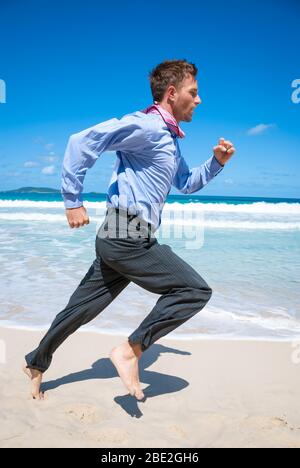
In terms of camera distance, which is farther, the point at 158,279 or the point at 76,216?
the point at 158,279

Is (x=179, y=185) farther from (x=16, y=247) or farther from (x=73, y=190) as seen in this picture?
(x=16, y=247)

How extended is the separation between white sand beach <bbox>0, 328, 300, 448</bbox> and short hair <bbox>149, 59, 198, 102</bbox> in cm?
200

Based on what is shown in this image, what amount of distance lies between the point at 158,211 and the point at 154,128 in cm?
50

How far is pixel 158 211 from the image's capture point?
264 cm

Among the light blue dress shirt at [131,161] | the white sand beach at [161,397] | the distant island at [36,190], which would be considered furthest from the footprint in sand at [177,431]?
the distant island at [36,190]

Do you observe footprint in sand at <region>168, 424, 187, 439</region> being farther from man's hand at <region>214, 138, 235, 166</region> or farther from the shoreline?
man's hand at <region>214, 138, 235, 166</region>

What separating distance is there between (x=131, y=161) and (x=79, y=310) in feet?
3.33

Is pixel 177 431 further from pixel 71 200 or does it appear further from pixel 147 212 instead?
pixel 71 200

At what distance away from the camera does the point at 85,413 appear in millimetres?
2625

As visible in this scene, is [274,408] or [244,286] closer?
[274,408]

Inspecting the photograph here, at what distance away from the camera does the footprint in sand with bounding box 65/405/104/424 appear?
2559mm

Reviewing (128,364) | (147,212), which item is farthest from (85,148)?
(128,364)
